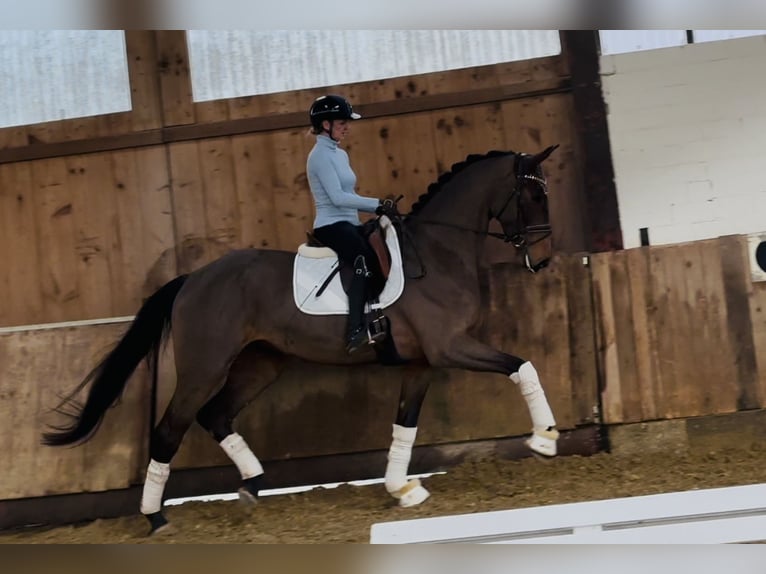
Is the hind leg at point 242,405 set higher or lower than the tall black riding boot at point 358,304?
lower

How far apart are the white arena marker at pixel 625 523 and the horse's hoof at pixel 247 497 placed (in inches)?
28.6

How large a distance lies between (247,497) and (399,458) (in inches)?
25.0

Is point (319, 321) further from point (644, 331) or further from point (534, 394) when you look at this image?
point (644, 331)

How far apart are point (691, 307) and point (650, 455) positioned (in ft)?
2.04

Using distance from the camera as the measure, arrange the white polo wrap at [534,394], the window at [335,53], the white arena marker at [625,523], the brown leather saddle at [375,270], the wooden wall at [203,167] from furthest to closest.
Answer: the wooden wall at [203,167] < the window at [335,53] < the brown leather saddle at [375,270] < the white polo wrap at [534,394] < the white arena marker at [625,523]

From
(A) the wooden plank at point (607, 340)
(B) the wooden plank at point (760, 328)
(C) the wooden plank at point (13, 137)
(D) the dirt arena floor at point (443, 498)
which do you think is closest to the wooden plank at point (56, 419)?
(D) the dirt arena floor at point (443, 498)

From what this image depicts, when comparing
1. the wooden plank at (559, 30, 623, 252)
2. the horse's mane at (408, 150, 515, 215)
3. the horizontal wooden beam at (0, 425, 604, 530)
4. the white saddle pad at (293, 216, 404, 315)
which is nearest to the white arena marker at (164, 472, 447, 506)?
the horizontal wooden beam at (0, 425, 604, 530)

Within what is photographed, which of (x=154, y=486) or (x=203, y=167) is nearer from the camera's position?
(x=154, y=486)

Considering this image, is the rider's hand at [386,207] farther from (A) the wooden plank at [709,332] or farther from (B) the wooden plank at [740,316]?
(B) the wooden plank at [740,316]

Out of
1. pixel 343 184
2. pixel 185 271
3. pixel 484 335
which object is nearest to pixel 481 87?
pixel 343 184

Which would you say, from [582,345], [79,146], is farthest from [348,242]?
[79,146]

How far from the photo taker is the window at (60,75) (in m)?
3.19

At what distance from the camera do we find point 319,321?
9.71ft

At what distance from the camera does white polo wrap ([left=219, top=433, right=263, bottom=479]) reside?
10.1 ft
